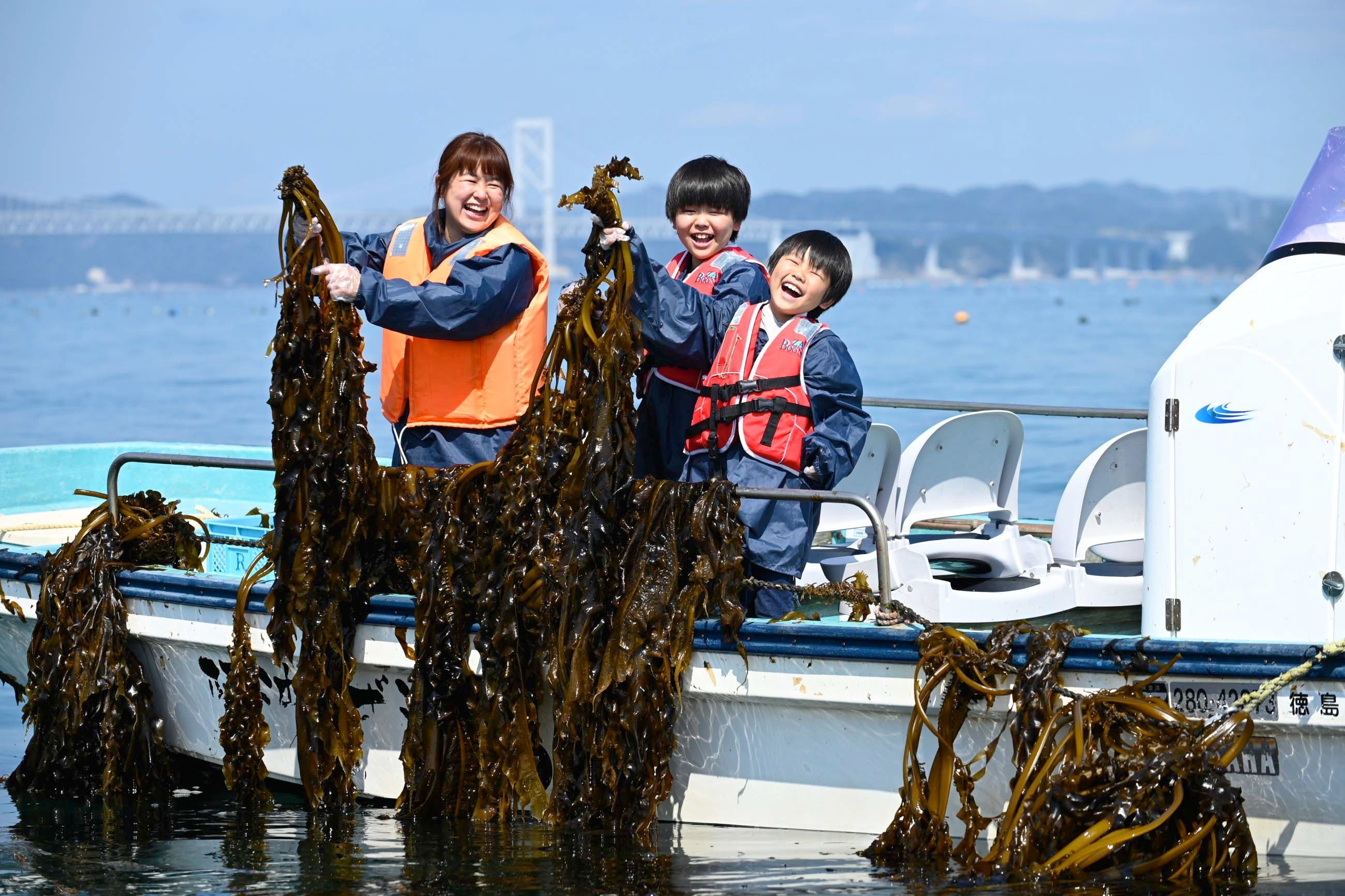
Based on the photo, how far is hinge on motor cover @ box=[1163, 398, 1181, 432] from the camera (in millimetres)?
4723

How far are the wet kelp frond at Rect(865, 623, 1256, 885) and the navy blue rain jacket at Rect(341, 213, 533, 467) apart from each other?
191 centimetres

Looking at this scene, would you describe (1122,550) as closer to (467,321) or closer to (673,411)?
(673,411)

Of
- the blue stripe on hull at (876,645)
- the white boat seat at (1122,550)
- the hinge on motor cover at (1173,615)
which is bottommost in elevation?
the blue stripe on hull at (876,645)

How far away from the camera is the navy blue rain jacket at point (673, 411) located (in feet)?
18.6

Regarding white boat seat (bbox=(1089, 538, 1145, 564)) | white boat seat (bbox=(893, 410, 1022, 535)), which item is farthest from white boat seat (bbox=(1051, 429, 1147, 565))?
white boat seat (bbox=(893, 410, 1022, 535))

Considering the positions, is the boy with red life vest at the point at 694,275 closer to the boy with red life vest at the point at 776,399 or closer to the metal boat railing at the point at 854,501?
the boy with red life vest at the point at 776,399

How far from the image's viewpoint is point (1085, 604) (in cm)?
616

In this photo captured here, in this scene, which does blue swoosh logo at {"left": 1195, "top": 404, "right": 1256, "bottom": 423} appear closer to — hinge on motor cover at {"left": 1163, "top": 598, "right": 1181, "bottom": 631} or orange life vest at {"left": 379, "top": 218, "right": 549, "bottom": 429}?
hinge on motor cover at {"left": 1163, "top": 598, "right": 1181, "bottom": 631}

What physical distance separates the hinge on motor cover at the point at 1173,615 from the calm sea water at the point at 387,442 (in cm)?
75

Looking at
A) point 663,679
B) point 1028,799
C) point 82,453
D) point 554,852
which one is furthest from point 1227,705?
point 82,453

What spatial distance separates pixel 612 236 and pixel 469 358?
96 centimetres

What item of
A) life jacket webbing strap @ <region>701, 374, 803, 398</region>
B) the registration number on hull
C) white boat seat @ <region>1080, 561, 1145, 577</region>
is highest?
life jacket webbing strap @ <region>701, 374, 803, 398</region>

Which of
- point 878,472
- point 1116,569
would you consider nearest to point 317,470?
point 878,472

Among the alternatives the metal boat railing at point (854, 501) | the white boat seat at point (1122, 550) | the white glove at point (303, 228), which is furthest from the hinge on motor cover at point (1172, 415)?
the white glove at point (303, 228)
